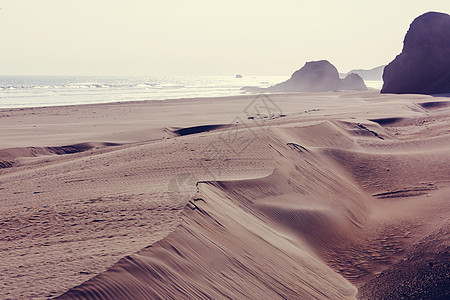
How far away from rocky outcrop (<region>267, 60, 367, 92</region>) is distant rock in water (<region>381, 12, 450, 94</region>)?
36203 mm

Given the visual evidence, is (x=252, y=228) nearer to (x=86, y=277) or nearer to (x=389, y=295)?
(x=389, y=295)

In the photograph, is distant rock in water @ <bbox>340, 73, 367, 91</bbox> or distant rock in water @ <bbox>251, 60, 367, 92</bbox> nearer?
distant rock in water @ <bbox>340, 73, 367, 91</bbox>

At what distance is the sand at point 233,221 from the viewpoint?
4883 mm

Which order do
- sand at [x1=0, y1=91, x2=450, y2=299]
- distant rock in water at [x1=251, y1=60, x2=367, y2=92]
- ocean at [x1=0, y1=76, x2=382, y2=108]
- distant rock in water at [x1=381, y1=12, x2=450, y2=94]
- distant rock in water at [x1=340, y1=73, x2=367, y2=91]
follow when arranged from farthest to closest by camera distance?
distant rock in water at [x1=251, y1=60, x2=367, y2=92] < distant rock in water at [x1=340, y1=73, x2=367, y2=91] < ocean at [x1=0, y1=76, x2=382, y2=108] < distant rock in water at [x1=381, y1=12, x2=450, y2=94] < sand at [x1=0, y1=91, x2=450, y2=299]

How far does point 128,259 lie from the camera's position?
4719 millimetres

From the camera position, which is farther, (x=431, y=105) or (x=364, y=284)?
(x=431, y=105)

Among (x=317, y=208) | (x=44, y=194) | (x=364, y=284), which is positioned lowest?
(x=364, y=284)

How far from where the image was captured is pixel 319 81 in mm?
87875

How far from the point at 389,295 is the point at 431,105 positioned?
28.5m

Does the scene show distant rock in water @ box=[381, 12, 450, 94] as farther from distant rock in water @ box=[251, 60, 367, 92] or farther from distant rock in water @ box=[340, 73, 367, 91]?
distant rock in water @ box=[340, 73, 367, 91]

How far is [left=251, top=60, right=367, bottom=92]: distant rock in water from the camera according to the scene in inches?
3344

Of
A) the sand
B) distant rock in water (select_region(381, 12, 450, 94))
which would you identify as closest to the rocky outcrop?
→ distant rock in water (select_region(381, 12, 450, 94))

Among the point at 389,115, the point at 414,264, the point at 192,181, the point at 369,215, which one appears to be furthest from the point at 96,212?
the point at 389,115

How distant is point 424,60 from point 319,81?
44308 millimetres
